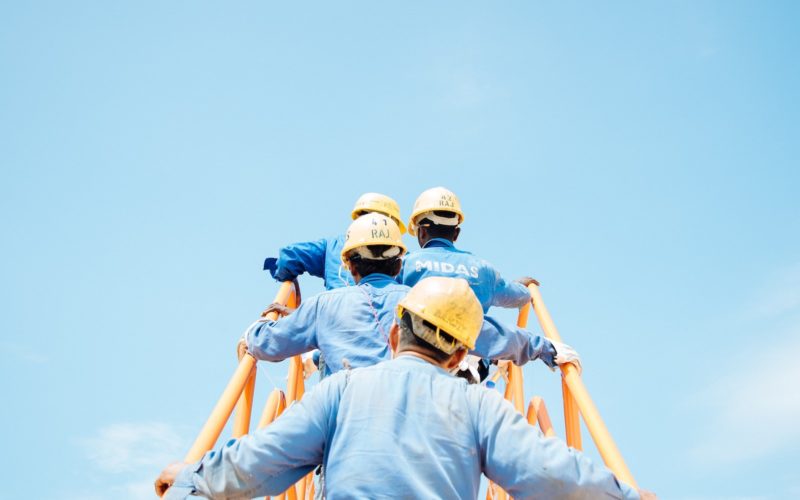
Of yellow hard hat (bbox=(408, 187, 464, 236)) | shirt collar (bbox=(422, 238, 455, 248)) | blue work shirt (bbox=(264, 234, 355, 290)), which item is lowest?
shirt collar (bbox=(422, 238, 455, 248))

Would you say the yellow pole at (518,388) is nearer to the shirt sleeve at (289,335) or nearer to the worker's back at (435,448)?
the shirt sleeve at (289,335)

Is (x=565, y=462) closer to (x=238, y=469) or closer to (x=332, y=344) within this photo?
(x=238, y=469)

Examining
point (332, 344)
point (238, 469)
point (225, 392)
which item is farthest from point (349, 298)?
point (238, 469)

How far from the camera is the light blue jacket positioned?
3.68 m

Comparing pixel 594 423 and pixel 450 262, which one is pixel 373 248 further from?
pixel 594 423

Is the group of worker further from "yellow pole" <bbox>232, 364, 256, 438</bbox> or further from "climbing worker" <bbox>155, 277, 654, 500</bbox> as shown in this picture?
"yellow pole" <bbox>232, 364, 256, 438</bbox>

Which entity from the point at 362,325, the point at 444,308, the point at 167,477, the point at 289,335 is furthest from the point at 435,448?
the point at 289,335

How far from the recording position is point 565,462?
7.41ft

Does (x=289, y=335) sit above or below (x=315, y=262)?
below

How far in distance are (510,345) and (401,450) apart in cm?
236

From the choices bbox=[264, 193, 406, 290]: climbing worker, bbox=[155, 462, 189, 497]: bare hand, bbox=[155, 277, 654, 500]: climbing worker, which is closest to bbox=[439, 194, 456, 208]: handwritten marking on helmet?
bbox=[264, 193, 406, 290]: climbing worker

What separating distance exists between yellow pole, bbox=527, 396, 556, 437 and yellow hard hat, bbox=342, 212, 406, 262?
1.41 m

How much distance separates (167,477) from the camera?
96.5 inches

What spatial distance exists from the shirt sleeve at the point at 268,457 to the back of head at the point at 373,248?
1933 millimetres
